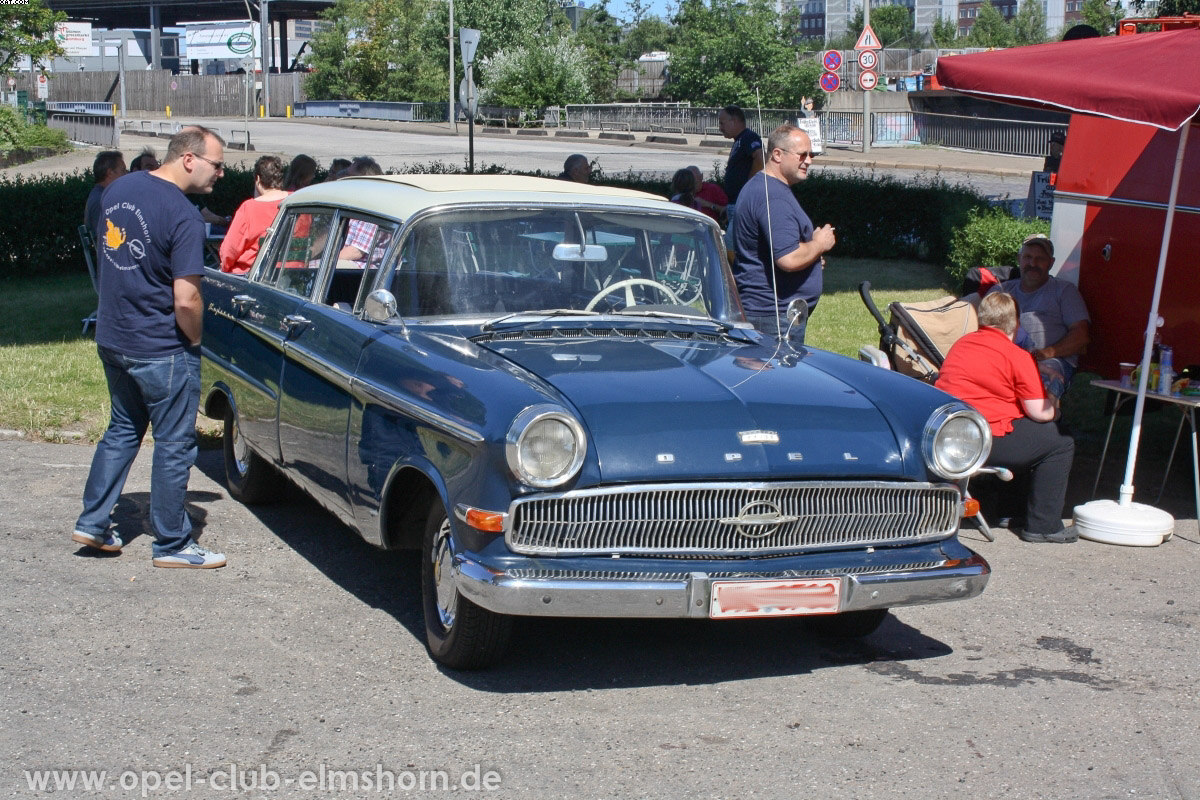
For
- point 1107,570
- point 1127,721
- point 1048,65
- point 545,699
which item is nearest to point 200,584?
point 545,699

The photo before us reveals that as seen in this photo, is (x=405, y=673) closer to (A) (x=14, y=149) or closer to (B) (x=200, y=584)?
(B) (x=200, y=584)

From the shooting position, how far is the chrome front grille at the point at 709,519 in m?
4.25

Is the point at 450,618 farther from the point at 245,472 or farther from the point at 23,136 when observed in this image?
the point at 23,136

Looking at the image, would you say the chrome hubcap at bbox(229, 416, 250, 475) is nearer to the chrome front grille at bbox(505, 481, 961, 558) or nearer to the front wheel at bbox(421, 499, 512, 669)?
the front wheel at bbox(421, 499, 512, 669)

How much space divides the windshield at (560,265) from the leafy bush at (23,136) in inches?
1321

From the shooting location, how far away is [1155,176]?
816cm

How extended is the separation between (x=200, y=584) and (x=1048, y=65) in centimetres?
493

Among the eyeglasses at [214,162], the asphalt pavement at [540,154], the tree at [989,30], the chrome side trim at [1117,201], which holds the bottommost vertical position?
the asphalt pavement at [540,154]

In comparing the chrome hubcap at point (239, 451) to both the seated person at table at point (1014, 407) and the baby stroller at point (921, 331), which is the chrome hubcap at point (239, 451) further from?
the seated person at table at point (1014, 407)

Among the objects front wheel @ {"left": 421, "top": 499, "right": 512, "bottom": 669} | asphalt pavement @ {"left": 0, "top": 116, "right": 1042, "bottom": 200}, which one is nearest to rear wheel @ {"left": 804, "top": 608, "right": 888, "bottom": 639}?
front wheel @ {"left": 421, "top": 499, "right": 512, "bottom": 669}

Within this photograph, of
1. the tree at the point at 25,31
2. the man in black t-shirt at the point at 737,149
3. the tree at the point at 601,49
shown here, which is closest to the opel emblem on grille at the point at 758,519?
the man in black t-shirt at the point at 737,149

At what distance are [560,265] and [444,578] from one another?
152 cm

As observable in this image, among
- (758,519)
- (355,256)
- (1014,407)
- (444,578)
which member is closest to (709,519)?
(758,519)

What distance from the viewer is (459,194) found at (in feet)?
18.4
